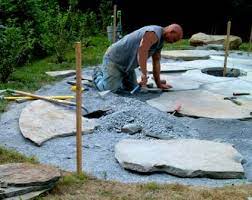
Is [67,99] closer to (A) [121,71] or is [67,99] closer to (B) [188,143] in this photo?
(A) [121,71]

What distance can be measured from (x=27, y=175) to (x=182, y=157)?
1.39 m

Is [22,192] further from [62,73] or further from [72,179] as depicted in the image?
[62,73]

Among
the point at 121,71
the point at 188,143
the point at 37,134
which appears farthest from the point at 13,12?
the point at 188,143

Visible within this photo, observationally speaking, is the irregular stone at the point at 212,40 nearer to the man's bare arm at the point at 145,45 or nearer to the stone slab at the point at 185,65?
the stone slab at the point at 185,65

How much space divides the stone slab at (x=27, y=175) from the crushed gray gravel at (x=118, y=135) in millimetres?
492

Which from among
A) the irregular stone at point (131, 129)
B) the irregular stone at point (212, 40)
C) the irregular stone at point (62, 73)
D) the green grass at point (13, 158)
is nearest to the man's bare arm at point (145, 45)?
the irregular stone at point (131, 129)

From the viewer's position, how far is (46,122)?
198 inches

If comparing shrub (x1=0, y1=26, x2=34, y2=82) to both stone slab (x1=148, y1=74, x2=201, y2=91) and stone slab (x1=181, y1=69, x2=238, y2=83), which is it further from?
stone slab (x1=181, y1=69, x2=238, y2=83)

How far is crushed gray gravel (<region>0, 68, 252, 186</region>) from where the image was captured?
387cm

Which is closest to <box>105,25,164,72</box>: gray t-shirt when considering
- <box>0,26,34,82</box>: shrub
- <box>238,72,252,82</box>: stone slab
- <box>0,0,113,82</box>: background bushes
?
<box>0,26,34,82</box>: shrub

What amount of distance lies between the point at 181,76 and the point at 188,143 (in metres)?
3.65

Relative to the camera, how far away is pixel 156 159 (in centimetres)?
403

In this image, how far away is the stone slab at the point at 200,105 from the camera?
570 cm

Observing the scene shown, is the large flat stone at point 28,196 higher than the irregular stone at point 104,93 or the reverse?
higher
